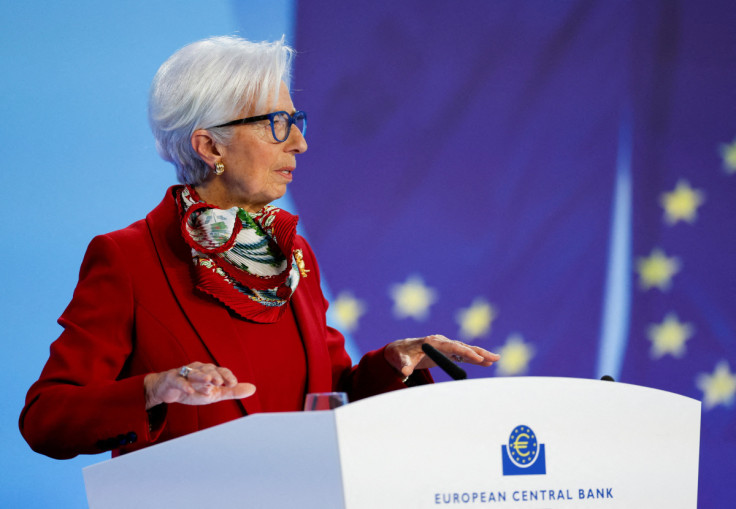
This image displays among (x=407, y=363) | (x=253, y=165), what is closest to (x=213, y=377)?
(x=407, y=363)

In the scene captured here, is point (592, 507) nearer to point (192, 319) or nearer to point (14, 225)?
point (192, 319)

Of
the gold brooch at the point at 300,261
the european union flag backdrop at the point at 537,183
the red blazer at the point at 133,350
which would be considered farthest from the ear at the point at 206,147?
the european union flag backdrop at the point at 537,183

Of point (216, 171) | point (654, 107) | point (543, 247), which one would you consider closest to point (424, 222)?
point (543, 247)

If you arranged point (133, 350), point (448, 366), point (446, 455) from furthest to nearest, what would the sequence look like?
point (133, 350) < point (448, 366) < point (446, 455)

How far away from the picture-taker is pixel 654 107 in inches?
119

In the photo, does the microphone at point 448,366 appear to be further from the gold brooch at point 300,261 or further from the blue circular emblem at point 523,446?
the gold brooch at point 300,261

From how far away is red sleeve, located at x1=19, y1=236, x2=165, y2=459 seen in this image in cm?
133

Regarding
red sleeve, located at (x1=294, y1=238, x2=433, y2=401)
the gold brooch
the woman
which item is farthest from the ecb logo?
the gold brooch

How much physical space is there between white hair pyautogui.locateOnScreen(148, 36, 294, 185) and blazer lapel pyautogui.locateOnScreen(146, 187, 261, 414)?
18cm

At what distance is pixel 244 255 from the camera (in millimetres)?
1729

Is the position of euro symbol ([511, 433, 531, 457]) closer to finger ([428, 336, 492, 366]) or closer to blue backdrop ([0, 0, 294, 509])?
finger ([428, 336, 492, 366])

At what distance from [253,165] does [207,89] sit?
0.18 metres

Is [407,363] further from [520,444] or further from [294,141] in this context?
[520,444]

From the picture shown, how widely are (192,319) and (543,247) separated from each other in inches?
65.3
